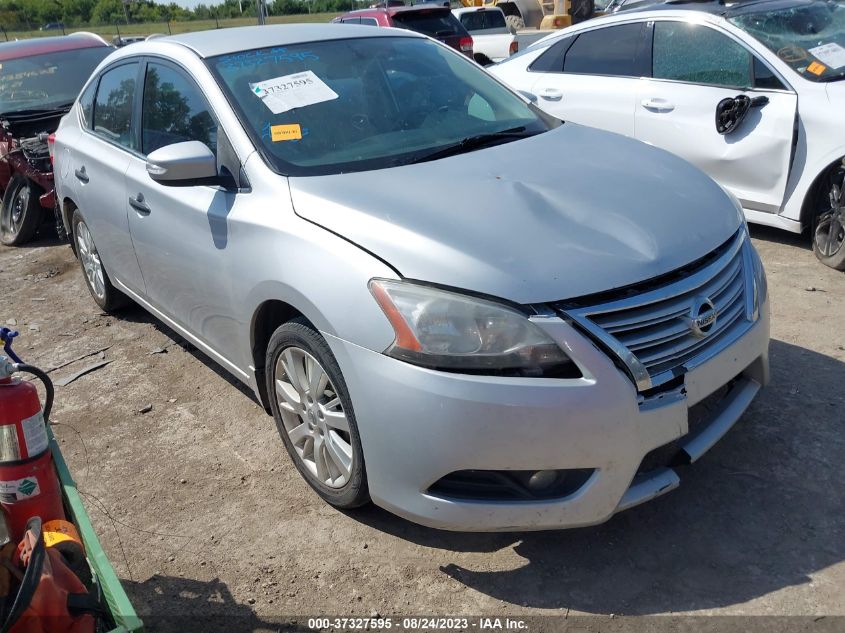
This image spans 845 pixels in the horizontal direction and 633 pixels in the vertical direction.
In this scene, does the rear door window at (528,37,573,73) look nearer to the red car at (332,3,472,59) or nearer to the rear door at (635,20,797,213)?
the rear door at (635,20,797,213)

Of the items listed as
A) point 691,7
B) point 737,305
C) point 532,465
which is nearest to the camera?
point 532,465

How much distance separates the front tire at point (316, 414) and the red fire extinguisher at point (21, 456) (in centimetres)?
88

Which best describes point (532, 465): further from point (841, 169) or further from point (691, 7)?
point (691, 7)

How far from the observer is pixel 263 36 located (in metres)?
3.88

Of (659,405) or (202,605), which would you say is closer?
(659,405)

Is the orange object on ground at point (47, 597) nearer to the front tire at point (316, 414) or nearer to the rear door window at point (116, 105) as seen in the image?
the front tire at point (316, 414)

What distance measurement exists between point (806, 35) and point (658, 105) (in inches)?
39.3

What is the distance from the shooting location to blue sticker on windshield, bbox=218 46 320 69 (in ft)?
11.8

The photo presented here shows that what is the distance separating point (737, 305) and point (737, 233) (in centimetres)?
32

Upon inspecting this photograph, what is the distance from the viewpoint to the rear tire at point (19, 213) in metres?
7.73

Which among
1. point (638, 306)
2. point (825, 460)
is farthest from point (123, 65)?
point (825, 460)

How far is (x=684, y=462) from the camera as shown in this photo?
8.88 feet

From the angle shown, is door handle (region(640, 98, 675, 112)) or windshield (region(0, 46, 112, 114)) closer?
door handle (region(640, 98, 675, 112))

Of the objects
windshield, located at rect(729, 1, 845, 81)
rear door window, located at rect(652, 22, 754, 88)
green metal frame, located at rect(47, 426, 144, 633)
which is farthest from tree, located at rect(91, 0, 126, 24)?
green metal frame, located at rect(47, 426, 144, 633)
